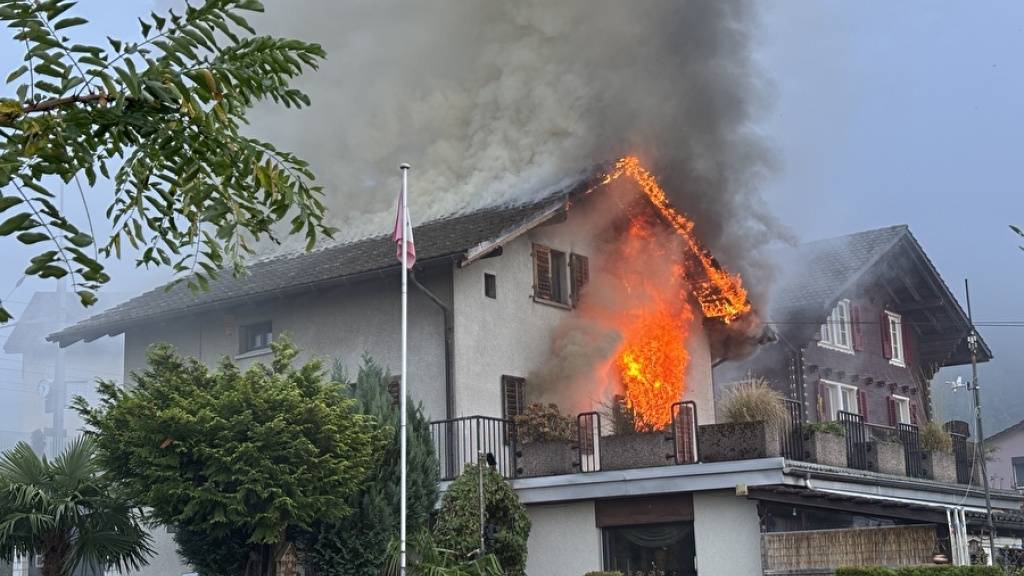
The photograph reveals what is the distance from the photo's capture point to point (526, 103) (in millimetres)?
26641

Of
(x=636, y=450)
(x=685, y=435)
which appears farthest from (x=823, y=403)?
(x=636, y=450)

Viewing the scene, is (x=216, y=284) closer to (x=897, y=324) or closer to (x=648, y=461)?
(x=648, y=461)

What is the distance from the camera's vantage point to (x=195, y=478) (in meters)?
17.1

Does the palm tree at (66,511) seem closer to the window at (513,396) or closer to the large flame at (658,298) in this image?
the window at (513,396)

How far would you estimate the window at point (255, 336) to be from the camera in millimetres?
25016

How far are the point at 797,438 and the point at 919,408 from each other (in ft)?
63.4

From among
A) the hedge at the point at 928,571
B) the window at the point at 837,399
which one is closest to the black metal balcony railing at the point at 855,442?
the hedge at the point at 928,571

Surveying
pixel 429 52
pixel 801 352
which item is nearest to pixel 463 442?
pixel 429 52

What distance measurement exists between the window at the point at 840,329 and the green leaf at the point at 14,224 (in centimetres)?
3060

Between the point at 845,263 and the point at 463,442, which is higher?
the point at 845,263

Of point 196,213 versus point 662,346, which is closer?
point 196,213

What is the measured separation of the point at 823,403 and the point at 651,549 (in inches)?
590

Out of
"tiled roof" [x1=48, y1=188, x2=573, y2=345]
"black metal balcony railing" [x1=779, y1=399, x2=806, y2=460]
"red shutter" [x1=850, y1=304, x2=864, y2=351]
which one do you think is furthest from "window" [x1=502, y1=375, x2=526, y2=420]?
"red shutter" [x1=850, y1=304, x2=864, y2=351]

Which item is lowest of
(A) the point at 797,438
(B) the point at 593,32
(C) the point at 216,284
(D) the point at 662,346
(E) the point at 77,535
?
(E) the point at 77,535
